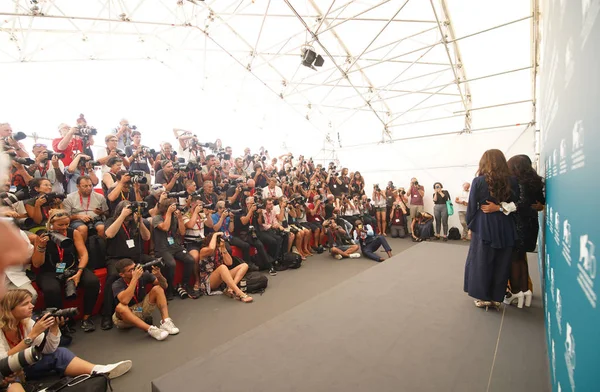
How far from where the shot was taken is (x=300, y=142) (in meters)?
10.8

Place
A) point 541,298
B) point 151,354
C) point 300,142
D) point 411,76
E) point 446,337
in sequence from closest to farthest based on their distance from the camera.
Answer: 1. point 446,337
2. point 151,354
3. point 541,298
4. point 411,76
5. point 300,142

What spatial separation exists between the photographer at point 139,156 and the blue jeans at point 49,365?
2.85m

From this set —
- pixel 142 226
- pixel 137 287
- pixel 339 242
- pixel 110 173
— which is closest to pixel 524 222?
pixel 137 287

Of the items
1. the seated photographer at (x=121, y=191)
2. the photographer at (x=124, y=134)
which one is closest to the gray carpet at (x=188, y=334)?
the seated photographer at (x=121, y=191)

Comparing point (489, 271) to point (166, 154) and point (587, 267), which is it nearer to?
point (587, 267)

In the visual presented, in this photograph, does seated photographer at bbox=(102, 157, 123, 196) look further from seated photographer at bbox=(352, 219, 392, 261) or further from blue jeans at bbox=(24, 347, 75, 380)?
seated photographer at bbox=(352, 219, 392, 261)

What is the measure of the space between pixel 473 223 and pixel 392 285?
1.14m

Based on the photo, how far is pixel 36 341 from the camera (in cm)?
181

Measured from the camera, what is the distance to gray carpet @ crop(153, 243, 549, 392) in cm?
156

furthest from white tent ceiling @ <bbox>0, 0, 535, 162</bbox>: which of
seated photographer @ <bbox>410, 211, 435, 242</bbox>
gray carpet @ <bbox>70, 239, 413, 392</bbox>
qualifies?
gray carpet @ <bbox>70, 239, 413, 392</bbox>

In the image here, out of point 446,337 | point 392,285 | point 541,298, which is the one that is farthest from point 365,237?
point 446,337

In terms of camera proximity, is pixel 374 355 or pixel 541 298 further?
pixel 541 298

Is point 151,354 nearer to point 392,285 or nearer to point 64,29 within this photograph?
point 392,285

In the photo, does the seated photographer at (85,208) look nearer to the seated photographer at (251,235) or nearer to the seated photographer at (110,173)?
the seated photographer at (110,173)
